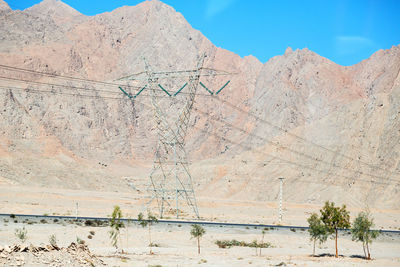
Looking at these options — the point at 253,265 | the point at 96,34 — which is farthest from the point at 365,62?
the point at 253,265

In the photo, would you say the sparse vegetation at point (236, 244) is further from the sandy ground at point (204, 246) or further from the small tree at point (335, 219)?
the small tree at point (335, 219)

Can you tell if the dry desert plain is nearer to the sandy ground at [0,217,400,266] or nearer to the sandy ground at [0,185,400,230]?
the sandy ground at [0,217,400,266]

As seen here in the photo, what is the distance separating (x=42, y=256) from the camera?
22875mm

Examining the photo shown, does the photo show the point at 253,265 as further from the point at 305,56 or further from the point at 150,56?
the point at 150,56

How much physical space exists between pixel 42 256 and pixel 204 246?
21.6 meters

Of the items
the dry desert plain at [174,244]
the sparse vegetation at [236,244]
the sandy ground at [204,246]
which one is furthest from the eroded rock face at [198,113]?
the sparse vegetation at [236,244]

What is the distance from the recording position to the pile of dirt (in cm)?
2183

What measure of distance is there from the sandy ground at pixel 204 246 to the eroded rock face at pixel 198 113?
45.0 meters

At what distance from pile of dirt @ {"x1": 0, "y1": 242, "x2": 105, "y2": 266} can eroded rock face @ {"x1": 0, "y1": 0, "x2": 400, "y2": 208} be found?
73.7 m

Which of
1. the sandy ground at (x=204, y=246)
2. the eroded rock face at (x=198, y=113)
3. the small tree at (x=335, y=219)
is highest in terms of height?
the eroded rock face at (x=198, y=113)

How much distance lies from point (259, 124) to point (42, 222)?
119321 mm

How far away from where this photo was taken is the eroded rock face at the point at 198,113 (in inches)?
4043

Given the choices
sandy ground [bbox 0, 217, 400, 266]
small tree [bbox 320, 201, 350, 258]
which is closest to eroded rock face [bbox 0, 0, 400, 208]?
sandy ground [bbox 0, 217, 400, 266]

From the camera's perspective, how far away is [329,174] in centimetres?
10012
